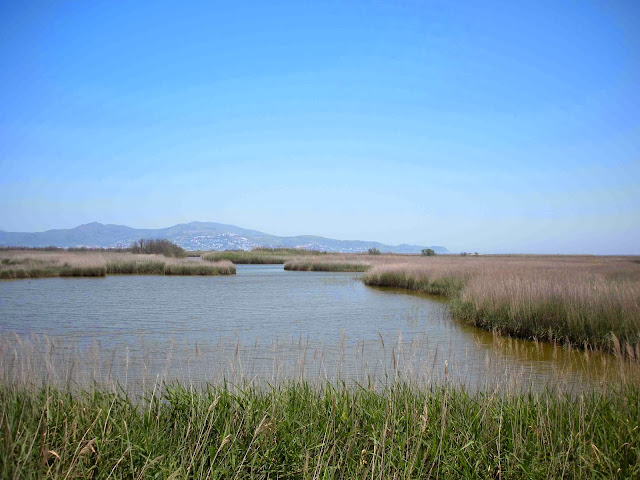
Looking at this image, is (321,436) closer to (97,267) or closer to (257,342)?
(257,342)

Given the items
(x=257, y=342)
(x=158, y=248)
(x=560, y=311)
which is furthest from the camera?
(x=158, y=248)

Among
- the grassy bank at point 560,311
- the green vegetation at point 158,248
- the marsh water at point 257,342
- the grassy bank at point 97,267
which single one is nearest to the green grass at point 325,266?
the grassy bank at point 97,267

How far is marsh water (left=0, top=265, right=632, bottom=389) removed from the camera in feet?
19.2

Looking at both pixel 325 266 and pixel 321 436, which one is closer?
pixel 321 436

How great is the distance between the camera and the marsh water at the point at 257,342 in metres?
5.86

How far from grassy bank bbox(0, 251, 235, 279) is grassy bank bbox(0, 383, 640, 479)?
27166 mm

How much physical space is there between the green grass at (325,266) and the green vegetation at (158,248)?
1179 cm

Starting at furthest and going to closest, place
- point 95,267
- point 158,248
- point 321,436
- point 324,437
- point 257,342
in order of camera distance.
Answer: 1. point 158,248
2. point 95,267
3. point 257,342
4. point 321,436
5. point 324,437

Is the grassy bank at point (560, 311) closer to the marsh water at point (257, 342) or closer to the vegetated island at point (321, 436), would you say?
the marsh water at point (257, 342)

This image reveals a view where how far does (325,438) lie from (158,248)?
46406mm

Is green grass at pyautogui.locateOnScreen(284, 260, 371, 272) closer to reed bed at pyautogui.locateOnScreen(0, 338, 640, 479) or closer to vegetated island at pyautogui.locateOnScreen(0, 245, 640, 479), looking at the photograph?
vegetated island at pyautogui.locateOnScreen(0, 245, 640, 479)

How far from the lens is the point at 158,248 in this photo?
47375mm

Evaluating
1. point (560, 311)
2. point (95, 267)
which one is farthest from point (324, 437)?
point (95, 267)

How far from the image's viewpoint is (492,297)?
41.2 feet
